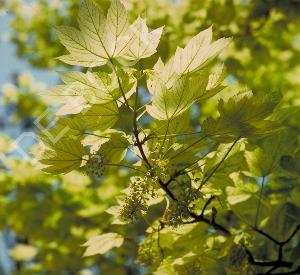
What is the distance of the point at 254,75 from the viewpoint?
4562 mm

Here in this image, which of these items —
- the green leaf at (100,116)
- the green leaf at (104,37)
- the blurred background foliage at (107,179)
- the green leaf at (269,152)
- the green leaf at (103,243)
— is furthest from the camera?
the blurred background foliage at (107,179)

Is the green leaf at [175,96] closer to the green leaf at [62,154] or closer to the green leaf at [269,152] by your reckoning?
the green leaf at [62,154]

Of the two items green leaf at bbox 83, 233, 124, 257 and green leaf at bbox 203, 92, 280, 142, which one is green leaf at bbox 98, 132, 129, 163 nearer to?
green leaf at bbox 203, 92, 280, 142

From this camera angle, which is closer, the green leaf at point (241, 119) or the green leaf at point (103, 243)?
the green leaf at point (241, 119)

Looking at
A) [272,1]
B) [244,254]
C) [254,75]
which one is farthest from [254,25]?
[244,254]

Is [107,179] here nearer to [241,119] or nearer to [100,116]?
[100,116]

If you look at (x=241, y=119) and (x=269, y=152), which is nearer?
(x=241, y=119)

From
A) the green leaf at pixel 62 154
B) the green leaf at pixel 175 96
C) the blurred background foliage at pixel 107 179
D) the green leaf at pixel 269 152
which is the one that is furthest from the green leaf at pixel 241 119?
the blurred background foliage at pixel 107 179

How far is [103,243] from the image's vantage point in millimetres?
1762

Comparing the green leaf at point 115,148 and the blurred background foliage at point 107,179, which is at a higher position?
the blurred background foliage at point 107,179

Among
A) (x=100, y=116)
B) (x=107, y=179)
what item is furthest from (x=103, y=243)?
(x=107, y=179)

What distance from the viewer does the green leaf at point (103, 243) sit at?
172 centimetres

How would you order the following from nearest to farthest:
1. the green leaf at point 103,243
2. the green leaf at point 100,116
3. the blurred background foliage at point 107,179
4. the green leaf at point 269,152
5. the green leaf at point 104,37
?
the green leaf at point 104,37, the green leaf at point 100,116, the green leaf at point 103,243, the green leaf at point 269,152, the blurred background foliage at point 107,179

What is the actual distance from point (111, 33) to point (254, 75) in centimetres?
365
